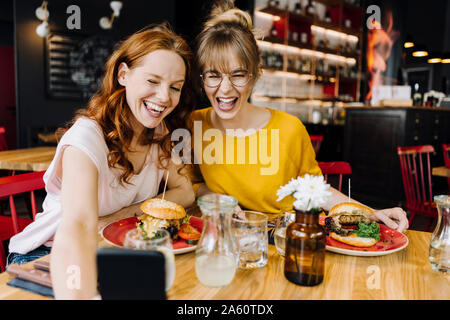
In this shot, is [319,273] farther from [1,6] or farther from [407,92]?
[1,6]

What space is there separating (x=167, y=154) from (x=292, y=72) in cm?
601

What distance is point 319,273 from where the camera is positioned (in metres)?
0.85

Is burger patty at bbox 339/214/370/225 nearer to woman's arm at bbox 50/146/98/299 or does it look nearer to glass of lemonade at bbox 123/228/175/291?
glass of lemonade at bbox 123/228/175/291

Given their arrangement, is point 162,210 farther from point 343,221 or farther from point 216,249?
point 343,221

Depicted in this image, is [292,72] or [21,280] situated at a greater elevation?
[292,72]

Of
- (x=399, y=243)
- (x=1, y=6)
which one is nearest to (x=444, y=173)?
(x=399, y=243)

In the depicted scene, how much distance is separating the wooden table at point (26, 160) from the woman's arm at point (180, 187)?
1462mm

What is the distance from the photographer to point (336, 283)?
34.2 inches

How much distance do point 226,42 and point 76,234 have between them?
108 cm

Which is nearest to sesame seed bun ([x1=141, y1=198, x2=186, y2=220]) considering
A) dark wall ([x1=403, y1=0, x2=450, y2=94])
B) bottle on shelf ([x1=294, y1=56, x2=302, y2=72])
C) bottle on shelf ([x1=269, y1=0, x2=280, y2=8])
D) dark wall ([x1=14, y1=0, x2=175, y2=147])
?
dark wall ([x1=14, y1=0, x2=175, y2=147])

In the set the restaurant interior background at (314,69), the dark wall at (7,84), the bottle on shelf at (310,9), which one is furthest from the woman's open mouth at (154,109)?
the dark wall at (7,84)
